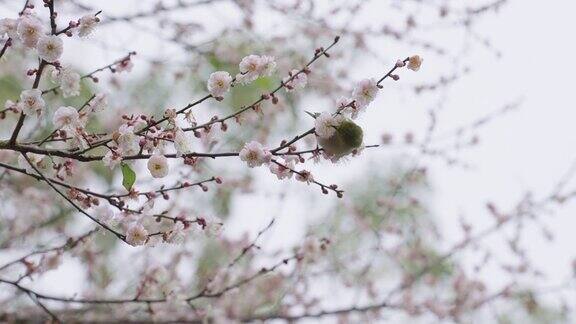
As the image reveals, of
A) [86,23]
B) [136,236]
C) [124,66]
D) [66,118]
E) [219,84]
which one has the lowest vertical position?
[136,236]

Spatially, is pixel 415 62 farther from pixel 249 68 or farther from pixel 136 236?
pixel 136 236

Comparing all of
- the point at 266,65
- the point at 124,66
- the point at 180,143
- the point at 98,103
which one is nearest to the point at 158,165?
the point at 180,143

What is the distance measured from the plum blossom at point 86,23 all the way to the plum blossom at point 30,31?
129 mm

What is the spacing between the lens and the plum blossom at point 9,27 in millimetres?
1824

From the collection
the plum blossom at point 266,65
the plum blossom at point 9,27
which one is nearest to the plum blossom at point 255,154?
the plum blossom at point 266,65

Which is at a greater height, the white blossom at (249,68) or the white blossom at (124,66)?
the white blossom at (124,66)

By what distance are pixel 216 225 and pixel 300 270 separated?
185 centimetres

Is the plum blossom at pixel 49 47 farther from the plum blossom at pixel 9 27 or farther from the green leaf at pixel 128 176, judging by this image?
the green leaf at pixel 128 176

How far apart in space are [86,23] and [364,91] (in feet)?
2.75

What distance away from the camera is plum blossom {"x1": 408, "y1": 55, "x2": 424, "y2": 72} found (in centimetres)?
188

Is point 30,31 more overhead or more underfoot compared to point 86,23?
more underfoot

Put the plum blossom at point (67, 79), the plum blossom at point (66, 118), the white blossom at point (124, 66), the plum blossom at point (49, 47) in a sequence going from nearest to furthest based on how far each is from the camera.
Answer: the plum blossom at point (49, 47) → the plum blossom at point (66, 118) → the plum blossom at point (67, 79) → the white blossom at point (124, 66)

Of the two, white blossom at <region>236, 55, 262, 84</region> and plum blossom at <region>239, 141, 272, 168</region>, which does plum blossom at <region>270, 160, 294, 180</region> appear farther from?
white blossom at <region>236, 55, 262, 84</region>

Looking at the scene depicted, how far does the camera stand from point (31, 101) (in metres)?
1.80
